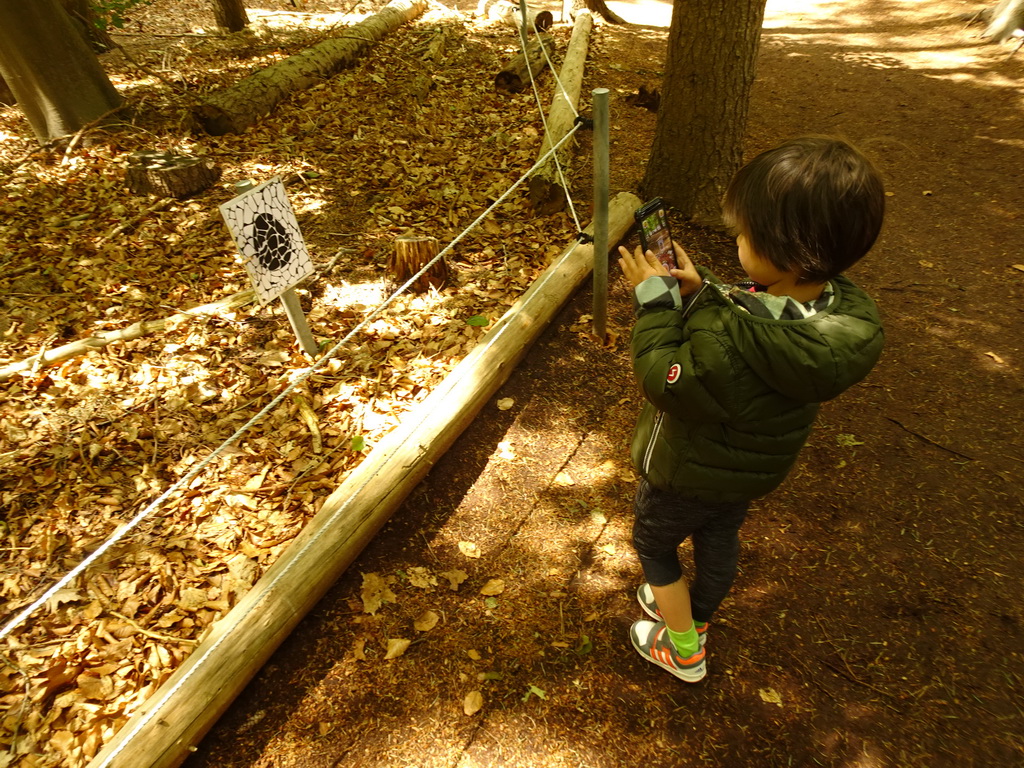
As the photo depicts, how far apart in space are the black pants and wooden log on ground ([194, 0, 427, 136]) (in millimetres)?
6914

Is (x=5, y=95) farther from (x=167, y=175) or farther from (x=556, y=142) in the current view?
(x=556, y=142)

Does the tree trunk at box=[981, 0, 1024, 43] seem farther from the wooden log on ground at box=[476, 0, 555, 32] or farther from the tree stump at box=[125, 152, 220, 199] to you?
the tree stump at box=[125, 152, 220, 199]

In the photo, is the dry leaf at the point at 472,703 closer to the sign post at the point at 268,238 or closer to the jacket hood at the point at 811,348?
the jacket hood at the point at 811,348

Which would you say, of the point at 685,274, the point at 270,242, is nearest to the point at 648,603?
the point at 685,274

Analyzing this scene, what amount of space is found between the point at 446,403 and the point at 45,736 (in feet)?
7.57

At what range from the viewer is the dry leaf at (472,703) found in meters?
2.46

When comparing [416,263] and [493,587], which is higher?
[416,263]

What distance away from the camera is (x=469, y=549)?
308 cm

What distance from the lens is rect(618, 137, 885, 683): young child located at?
1.47m

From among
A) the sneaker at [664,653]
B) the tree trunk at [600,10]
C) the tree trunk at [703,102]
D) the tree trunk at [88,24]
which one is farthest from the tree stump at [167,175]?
the tree trunk at [600,10]

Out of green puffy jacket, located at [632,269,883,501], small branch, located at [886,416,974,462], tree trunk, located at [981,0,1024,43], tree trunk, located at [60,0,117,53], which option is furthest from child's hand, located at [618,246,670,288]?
tree trunk, located at [981,0,1024,43]

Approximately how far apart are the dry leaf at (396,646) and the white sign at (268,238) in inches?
77.4

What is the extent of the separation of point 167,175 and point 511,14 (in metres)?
7.98

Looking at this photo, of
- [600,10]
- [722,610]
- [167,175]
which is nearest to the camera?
[722,610]
